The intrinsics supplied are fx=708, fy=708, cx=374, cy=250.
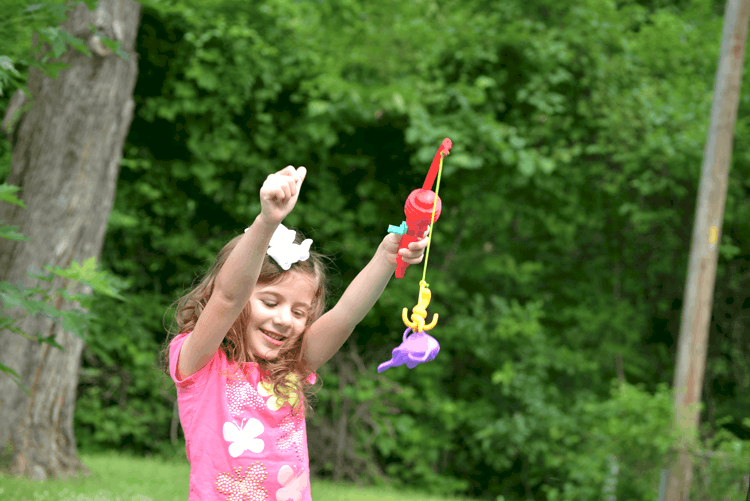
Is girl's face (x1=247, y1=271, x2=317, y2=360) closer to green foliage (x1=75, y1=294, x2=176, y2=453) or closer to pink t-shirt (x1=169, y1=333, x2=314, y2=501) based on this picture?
pink t-shirt (x1=169, y1=333, x2=314, y2=501)

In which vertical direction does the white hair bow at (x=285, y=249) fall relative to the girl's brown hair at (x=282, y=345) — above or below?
above

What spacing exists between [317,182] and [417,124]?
94cm

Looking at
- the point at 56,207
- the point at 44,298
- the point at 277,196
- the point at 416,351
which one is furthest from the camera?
the point at 56,207

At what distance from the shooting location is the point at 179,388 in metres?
1.64

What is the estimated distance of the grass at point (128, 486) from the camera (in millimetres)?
3188

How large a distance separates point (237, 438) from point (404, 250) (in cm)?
57

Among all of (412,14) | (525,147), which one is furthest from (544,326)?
(412,14)

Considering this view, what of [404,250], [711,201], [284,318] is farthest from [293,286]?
[711,201]

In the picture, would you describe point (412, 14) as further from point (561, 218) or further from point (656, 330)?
point (656, 330)

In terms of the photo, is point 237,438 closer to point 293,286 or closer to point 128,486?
point 293,286

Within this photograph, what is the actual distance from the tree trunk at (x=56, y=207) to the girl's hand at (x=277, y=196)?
2.56 m

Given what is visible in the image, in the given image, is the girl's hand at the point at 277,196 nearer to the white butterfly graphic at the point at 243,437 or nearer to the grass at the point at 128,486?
the white butterfly graphic at the point at 243,437

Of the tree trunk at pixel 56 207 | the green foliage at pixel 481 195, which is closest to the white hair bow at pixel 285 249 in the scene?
the tree trunk at pixel 56 207

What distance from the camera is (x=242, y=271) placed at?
1373 mm
